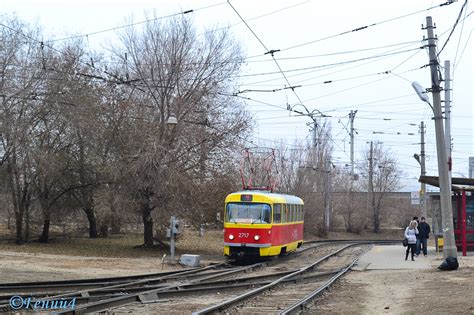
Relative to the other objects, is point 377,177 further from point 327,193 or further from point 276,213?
point 276,213

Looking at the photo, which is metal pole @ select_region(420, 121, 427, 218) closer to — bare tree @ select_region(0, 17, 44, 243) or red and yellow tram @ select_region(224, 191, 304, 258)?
red and yellow tram @ select_region(224, 191, 304, 258)

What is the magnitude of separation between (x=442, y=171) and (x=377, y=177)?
46.6m

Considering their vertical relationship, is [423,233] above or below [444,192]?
below

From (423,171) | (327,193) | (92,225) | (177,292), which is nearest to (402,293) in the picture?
(177,292)

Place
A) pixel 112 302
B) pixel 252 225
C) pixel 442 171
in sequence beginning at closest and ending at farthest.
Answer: pixel 112 302
pixel 442 171
pixel 252 225

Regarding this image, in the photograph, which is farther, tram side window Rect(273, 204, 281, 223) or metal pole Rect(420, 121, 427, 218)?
metal pole Rect(420, 121, 427, 218)

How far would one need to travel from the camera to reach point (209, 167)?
1195 inches

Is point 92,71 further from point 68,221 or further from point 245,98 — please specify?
point 68,221

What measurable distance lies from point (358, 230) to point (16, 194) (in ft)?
128

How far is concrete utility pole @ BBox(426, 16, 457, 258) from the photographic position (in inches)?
802

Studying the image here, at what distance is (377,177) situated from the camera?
2611 inches

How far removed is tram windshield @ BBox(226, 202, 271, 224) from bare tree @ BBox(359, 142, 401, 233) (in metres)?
39.8

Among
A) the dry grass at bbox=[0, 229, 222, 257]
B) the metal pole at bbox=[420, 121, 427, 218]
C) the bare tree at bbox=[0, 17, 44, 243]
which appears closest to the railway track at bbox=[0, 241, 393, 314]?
the dry grass at bbox=[0, 229, 222, 257]

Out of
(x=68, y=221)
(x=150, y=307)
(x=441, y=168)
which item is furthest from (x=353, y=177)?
(x=150, y=307)
